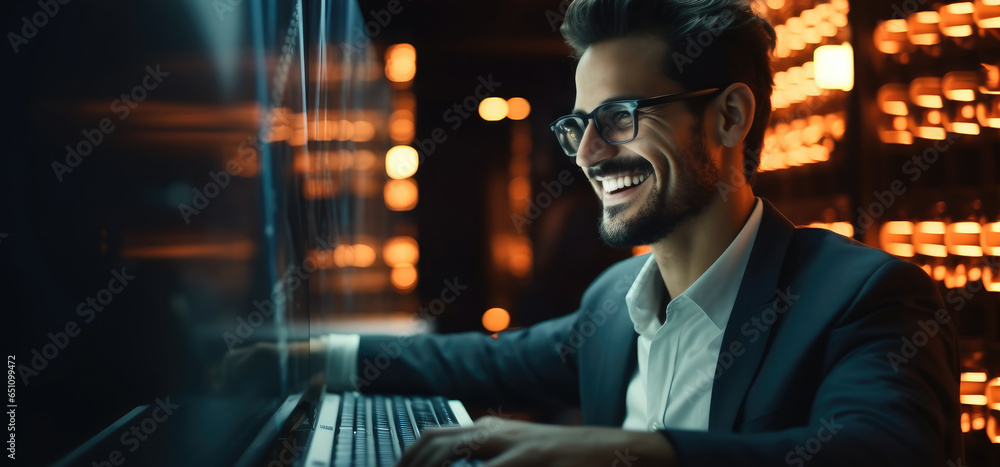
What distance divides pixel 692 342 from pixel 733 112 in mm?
421

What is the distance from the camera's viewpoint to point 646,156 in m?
1.24

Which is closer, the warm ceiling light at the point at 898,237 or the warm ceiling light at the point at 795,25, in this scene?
the warm ceiling light at the point at 898,237

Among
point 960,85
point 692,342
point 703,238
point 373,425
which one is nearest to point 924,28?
point 960,85

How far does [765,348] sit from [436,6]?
11.5 feet

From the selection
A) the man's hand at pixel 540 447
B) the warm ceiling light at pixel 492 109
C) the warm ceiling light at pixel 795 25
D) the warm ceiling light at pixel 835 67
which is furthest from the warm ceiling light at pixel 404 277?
the man's hand at pixel 540 447

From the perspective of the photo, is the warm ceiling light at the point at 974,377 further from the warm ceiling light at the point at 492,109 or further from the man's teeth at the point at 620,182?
the warm ceiling light at the point at 492,109

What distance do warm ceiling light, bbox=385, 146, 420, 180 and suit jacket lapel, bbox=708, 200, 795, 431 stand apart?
12.9 ft

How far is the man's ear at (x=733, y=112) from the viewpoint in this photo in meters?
1.29

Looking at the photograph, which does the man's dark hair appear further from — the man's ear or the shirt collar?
the shirt collar

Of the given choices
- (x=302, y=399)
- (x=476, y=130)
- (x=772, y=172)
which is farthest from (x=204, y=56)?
(x=476, y=130)

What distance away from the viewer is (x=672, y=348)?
1.28 meters

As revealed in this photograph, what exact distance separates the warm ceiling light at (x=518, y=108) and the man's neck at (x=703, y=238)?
3.95 m

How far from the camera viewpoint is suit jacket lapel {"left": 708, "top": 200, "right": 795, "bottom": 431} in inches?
42.7

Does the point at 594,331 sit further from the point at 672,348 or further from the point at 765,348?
the point at 765,348
